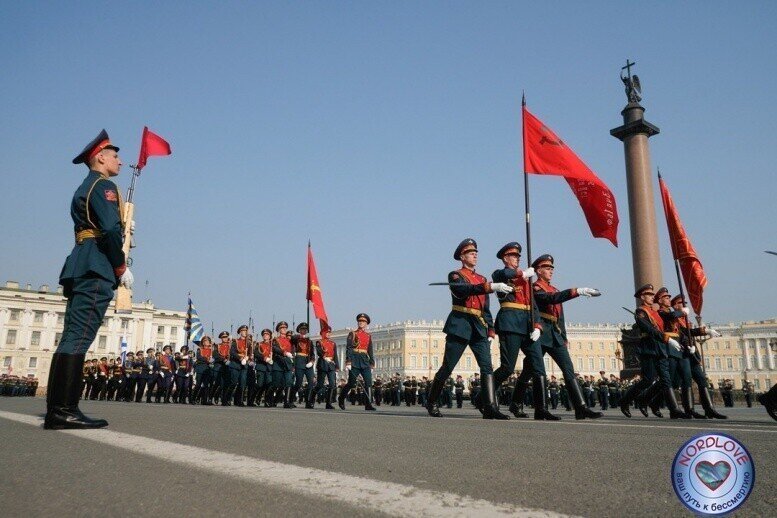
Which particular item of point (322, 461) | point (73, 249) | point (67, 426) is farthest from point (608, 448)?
point (73, 249)

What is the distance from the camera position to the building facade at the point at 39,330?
83875 mm

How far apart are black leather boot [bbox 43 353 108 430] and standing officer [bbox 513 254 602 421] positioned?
16.8 feet

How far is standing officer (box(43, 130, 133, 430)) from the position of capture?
14.3 feet

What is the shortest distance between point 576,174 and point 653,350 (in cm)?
284

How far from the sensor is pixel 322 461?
9.09 ft

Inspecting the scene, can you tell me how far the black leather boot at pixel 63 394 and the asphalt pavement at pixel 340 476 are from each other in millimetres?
373

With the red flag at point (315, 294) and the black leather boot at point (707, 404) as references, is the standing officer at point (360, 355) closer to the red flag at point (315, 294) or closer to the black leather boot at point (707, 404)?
the red flag at point (315, 294)

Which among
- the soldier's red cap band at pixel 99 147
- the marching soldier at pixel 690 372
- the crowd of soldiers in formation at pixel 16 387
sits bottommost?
the crowd of soldiers in formation at pixel 16 387

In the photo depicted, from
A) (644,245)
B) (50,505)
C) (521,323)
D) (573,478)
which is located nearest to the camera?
(50,505)

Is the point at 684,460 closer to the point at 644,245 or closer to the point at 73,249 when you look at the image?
the point at 73,249

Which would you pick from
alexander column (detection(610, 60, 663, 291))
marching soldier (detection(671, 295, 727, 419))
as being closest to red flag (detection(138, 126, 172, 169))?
marching soldier (detection(671, 295, 727, 419))

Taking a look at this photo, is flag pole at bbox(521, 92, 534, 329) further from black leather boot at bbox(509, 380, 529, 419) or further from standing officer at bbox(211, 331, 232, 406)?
standing officer at bbox(211, 331, 232, 406)

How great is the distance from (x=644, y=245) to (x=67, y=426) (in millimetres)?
24888

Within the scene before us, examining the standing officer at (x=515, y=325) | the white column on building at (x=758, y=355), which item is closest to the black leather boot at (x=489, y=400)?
the standing officer at (x=515, y=325)
